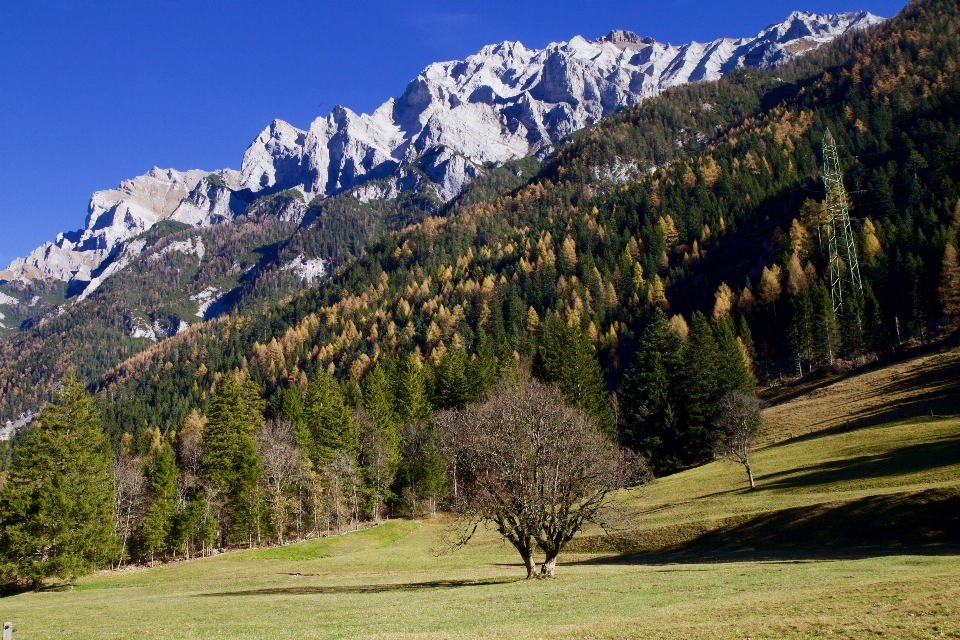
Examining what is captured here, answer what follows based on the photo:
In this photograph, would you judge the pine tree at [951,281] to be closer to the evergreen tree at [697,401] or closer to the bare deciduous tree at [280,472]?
the evergreen tree at [697,401]

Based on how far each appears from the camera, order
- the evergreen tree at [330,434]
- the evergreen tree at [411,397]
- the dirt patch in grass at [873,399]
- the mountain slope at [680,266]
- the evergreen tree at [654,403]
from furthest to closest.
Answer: the mountain slope at [680,266]
the evergreen tree at [411,397]
the evergreen tree at [654,403]
the evergreen tree at [330,434]
the dirt patch in grass at [873,399]

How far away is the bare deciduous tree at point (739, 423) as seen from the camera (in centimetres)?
5303

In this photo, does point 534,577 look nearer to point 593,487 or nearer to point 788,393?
point 593,487

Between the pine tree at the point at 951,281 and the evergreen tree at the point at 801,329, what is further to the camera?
the evergreen tree at the point at 801,329

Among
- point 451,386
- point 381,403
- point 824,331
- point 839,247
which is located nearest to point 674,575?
point 381,403

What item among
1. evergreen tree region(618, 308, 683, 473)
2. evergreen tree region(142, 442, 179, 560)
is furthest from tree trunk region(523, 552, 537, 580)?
evergreen tree region(142, 442, 179, 560)

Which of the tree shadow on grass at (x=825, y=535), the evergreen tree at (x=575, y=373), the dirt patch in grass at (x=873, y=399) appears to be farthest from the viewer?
the evergreen tree at (x=575, y=373)

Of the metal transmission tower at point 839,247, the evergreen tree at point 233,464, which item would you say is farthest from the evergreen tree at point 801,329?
the evergreen tree at point 233,464

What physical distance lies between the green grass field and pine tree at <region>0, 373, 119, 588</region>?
7.69 feet

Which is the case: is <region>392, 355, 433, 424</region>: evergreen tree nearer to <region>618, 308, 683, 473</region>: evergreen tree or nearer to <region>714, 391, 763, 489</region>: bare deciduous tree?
<region>618, 308, 683, 473</region>: evergreen tree

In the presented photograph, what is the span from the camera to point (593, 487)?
30688 mm

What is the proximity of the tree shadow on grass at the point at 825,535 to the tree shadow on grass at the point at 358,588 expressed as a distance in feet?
40.5

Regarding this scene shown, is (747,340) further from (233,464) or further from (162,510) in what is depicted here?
(162,510)

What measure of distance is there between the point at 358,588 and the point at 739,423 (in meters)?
39.2
